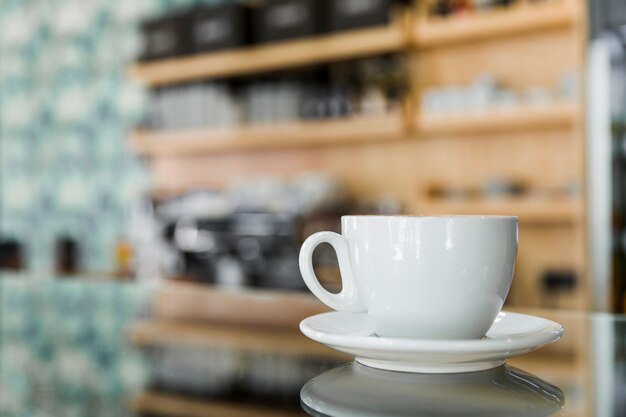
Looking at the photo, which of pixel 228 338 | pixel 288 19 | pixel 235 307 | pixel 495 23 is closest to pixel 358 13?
pixel 288 19

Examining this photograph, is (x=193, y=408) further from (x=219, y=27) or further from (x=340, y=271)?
(x=219, y=27)

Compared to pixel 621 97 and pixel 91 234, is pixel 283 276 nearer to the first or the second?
pixel 621 97

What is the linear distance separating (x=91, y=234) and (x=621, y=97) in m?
3.12

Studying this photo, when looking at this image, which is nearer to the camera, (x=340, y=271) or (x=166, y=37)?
(x=340, y=271)

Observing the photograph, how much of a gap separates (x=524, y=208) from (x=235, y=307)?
210cm

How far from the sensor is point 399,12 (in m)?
2.94

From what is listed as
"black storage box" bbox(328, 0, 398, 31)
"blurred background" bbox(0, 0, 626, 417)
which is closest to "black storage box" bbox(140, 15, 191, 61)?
"blurred background" bbox(0, 0, 626, 417)

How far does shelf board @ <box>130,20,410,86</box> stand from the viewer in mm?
2936

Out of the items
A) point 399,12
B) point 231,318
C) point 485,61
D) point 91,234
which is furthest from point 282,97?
point 231,318

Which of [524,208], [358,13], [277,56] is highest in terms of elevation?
[358,13]

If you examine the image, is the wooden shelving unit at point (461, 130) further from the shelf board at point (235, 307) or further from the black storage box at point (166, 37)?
the shelf board at point (235, 307)

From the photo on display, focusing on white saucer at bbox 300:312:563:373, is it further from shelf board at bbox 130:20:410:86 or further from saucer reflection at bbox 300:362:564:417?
shelf board at bbox 130:20:410:86

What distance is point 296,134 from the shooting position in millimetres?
3223

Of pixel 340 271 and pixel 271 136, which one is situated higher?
pixel 271 136
